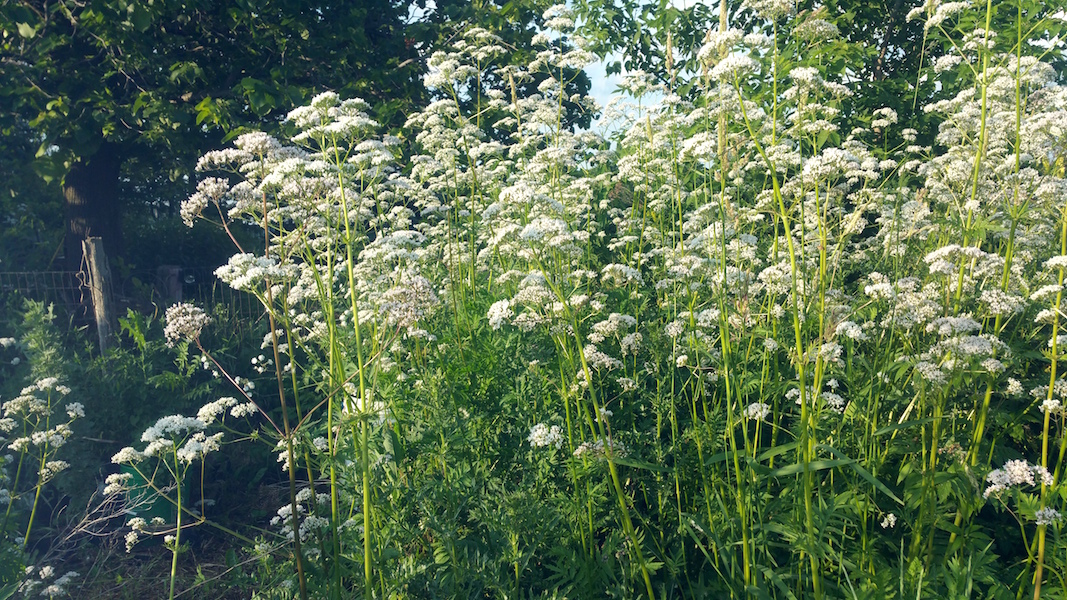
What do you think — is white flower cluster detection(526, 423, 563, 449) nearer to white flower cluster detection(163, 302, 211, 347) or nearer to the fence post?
white flower cluster detection(163, 302, 211, 347)

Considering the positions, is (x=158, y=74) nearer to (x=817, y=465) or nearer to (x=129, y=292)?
(x=129, y=292)

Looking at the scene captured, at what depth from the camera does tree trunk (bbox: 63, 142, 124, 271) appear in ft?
33.7

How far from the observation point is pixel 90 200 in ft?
33.9

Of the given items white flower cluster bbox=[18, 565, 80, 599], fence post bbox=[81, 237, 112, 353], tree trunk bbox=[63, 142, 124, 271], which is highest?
tree trunk bbox=[63, 142, 124, 271]

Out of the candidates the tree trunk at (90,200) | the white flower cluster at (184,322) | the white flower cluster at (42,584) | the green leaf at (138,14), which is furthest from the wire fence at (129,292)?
the white flower cluster at (184,322)

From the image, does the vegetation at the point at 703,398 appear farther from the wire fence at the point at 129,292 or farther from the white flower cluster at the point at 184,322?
the wire fence at the point at 129,292

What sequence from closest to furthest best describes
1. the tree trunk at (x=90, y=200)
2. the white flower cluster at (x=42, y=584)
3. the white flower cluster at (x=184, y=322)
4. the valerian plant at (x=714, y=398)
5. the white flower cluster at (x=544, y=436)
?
1. the valerian plant at (x=714, y=398)
2. the white flower cluster at (x=544, y=436)
3. the white flower cluster at (x=184, y=322)
4. the white flower cluster at (x=42, y=584)
5. the tree trunk at (x=90, y=200)

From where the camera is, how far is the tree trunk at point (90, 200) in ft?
33.7

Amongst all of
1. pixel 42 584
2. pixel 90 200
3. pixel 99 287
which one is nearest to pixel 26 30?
pixel 90 200

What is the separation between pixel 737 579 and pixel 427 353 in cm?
200

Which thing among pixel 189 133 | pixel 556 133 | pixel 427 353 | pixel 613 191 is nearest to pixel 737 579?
pixel 427 353

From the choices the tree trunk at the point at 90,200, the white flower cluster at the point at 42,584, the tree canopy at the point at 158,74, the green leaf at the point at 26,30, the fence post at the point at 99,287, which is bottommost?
the white flower cluster at the point at 42,584

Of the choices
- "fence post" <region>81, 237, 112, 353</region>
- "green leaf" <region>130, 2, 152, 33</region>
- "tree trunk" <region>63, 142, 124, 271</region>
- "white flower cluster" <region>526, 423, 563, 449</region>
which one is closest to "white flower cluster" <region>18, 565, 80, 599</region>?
"white flower cluster" <region>526, 423, 563, 449</region>

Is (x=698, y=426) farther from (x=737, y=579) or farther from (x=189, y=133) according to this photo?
(x=189, y=133)
